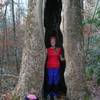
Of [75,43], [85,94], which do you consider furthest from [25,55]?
[85,94]

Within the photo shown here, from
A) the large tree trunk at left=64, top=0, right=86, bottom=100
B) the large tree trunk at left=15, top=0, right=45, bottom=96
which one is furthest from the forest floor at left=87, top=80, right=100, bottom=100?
the large tree trunk at left=15, top=0, right=45, bottom=96

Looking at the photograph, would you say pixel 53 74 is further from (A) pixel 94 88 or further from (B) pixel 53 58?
(A) pixel 94 88

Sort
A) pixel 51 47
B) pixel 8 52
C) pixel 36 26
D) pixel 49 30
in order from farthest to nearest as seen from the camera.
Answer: pixel 8 52
pixel 49 30
pixel 51 47
pixel 36 26

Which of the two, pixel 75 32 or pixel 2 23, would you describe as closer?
pixel 75 32

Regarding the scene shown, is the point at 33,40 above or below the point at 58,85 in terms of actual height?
above

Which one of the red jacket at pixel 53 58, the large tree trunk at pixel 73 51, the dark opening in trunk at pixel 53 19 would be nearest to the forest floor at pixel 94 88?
the dark opening in trunk at pixel 53 19

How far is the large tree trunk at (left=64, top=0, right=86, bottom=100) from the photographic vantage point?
24.7ft

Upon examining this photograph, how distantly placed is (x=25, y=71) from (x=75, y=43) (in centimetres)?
139

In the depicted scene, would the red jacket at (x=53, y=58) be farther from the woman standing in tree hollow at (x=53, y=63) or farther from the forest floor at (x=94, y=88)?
the forest floor at (x=94, y=88)

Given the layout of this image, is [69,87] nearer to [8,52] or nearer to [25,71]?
[25,71]

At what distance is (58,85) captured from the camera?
27.2 ft

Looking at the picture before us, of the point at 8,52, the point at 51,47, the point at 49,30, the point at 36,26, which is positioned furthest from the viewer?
the point at 8,52

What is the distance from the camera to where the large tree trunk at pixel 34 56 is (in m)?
7.47

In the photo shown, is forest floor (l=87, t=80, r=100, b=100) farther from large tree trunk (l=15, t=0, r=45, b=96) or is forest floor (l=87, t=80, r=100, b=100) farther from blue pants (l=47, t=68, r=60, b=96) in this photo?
large tree trunk (l=15, t=0, r=45, b=96)
